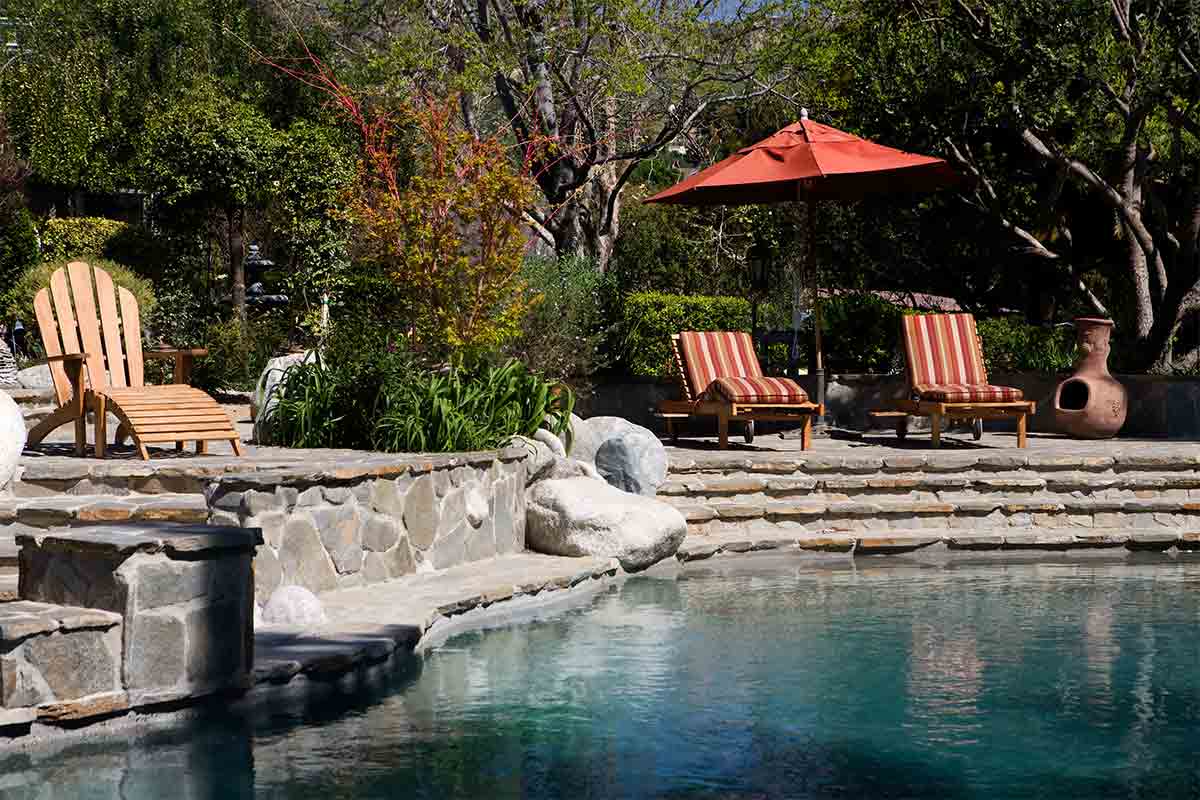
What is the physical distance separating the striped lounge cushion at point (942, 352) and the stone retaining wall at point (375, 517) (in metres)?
4.46

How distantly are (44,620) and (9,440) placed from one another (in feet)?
8.55

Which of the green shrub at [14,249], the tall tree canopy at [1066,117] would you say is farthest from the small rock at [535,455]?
the green shrub at [14,249]

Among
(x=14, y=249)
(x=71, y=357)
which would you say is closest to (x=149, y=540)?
(x=71, y=357)

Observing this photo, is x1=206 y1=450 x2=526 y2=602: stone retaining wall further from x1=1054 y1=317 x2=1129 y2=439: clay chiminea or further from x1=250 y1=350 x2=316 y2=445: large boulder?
x1=1054 y1=317 x2=1129 y2=439: clay chiminea

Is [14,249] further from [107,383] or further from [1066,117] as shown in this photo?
[1066,117]

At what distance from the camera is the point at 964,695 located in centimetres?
542

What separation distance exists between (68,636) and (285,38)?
19.2 meters

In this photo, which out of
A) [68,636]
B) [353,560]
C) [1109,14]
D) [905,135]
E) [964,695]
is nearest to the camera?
[68,636]

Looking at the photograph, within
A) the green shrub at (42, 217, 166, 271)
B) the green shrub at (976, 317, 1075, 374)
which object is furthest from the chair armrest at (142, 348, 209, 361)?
the green shrub at (42, 217, 166, 271)

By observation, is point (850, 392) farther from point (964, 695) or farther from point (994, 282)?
point (964, 695)

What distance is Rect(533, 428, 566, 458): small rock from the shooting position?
30.1 feet

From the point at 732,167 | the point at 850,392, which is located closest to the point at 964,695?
the point at 732,167

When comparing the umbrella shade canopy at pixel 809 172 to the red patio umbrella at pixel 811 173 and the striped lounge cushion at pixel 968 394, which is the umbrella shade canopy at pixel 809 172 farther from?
the striped lounge cushion at pixel 968 394

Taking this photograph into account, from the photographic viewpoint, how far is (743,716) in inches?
200
